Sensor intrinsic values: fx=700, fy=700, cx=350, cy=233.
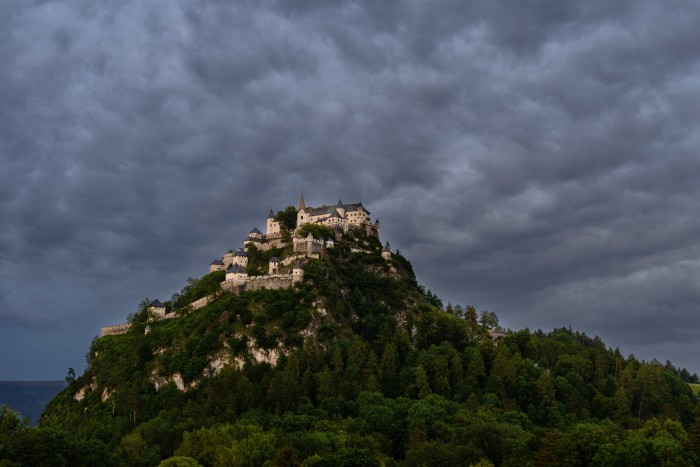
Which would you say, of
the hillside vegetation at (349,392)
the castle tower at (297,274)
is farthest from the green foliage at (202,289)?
the castle tower at (297,274)

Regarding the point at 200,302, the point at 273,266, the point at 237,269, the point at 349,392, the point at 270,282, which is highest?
the point at 273,266

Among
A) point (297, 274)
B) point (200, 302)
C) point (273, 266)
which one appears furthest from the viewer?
point (273, 266)

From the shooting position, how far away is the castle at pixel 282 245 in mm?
164500

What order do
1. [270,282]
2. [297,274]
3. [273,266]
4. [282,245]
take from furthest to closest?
[282,245]
[273,266]
[270,282]
[297,274]

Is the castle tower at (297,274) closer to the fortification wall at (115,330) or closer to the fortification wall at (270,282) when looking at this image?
the fortification wall at (270,282)

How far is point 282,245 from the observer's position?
595ft

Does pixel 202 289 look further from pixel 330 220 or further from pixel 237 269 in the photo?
pixel 330 220

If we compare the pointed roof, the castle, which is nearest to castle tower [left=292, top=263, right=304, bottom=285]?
the castle

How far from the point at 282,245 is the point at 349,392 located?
205 feet

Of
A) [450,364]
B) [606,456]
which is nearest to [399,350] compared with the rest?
[450,364]

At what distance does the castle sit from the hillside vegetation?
3.81 metres

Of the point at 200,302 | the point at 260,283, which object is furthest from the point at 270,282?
the point at 200,302

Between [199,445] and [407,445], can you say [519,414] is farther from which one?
[199,445]

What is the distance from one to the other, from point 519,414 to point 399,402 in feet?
67.5
